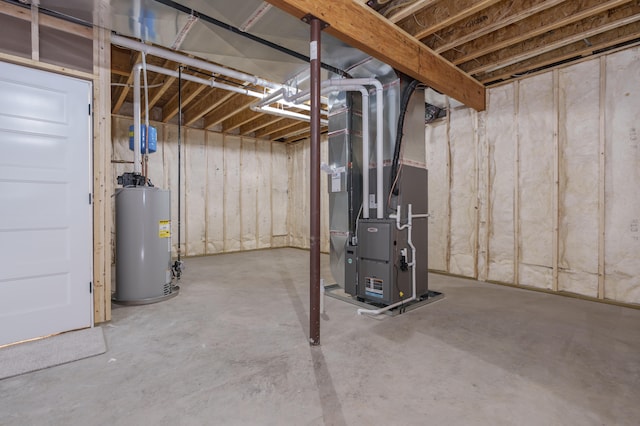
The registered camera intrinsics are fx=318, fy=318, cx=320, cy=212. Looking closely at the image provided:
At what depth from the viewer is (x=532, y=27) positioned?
3070mm

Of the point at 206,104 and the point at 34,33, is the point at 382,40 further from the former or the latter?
the point at 206,104

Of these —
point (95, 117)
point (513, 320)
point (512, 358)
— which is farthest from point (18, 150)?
point (513, 320)

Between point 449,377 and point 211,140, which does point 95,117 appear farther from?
point 211,140

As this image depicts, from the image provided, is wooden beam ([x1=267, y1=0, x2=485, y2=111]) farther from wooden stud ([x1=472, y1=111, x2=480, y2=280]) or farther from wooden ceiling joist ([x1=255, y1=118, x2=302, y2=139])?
wooden ceiling joist ([x1=255, y1=118, x2=302, y2=139])

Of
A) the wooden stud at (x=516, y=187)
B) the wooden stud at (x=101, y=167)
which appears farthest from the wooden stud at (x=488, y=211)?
the wooden stud at (x=101, y=167)

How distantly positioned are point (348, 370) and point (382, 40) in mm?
2721

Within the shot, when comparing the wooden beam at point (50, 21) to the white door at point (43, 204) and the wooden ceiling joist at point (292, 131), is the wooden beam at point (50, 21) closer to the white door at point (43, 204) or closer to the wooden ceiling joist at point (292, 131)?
the white door at point (43, 204)

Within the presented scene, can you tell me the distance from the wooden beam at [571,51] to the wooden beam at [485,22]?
1.05m

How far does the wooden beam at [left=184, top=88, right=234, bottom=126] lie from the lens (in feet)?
16.7

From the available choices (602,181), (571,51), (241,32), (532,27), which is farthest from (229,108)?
(602,181)

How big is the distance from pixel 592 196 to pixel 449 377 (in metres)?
3.07

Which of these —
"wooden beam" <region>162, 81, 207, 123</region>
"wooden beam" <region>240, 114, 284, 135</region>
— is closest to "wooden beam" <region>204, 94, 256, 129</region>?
"wooden beam" <region>162, 81, 207, 123</region>

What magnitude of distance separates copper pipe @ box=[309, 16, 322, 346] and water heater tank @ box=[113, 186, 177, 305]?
2.06 m

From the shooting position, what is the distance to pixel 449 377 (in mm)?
1972
